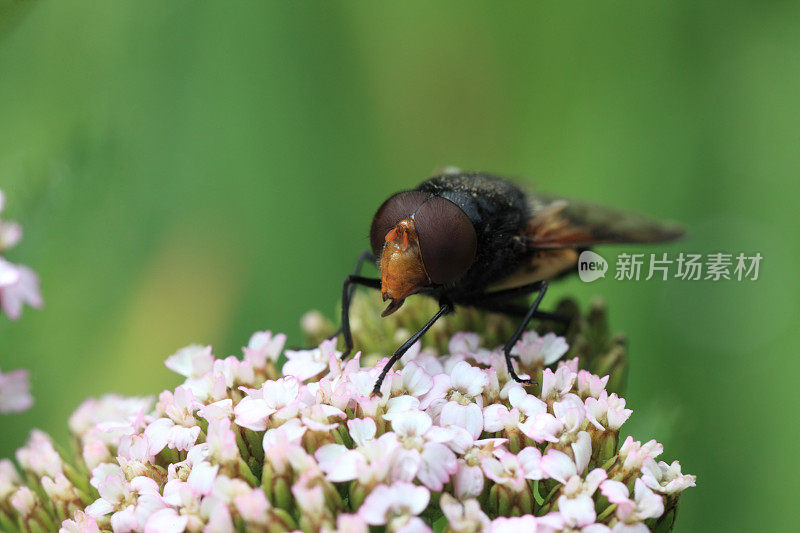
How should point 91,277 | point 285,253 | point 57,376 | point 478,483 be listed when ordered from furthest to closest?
point 285,253
point 91,277
point 57,376
point 478,483

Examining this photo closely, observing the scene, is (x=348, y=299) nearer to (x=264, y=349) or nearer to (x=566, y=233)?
(x=264, y=349)

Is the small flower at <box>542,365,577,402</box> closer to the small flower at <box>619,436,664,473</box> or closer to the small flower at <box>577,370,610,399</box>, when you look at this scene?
the small flower at <box>577,370,610,399</box>

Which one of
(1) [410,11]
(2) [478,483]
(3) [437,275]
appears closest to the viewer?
(2) [478,483]

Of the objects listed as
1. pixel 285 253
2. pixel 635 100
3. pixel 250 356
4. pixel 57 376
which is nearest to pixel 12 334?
pixel 57 376

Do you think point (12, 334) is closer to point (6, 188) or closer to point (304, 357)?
point (6, 188)

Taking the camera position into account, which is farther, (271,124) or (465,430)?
(271,124)

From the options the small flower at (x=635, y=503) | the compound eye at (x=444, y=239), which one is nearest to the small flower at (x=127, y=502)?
the compound eye at (x=444, y=239)

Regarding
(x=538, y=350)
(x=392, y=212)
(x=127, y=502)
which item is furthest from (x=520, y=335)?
(x=127, y=502)
